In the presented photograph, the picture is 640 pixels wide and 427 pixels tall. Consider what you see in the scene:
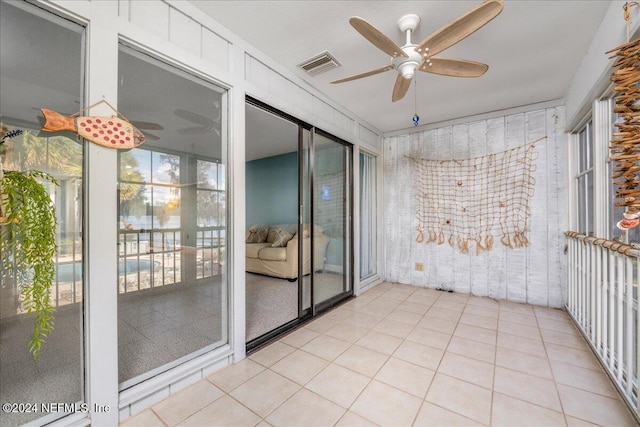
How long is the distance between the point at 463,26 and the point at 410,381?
2246mm

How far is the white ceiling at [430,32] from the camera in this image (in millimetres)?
1817

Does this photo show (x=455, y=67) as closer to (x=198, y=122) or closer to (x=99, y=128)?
(x=198, y=122)

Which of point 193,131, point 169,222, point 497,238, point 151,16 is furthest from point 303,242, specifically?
point 497,238

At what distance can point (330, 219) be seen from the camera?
11.1ft

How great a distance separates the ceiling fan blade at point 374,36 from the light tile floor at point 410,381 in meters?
2.21

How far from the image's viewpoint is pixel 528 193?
3432mm

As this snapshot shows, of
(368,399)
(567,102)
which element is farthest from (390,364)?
(567,102)

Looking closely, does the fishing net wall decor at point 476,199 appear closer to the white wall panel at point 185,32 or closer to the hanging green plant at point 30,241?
the white wall panel at point 185,32

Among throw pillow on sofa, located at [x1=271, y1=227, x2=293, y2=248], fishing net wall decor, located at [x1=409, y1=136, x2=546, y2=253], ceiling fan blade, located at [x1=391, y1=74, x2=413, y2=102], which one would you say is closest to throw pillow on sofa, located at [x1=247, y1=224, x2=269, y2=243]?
throw pillow on sofa, located at [x1=271, y1=227, x2=293, y2=248]

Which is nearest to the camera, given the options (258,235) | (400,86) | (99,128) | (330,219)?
(99,128)

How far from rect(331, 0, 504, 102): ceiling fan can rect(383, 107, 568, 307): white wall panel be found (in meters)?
2.17

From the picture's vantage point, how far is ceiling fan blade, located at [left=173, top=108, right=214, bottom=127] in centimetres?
188

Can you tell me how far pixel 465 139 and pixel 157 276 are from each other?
4114 mm

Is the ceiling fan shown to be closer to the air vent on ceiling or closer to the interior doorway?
the air vent on ceiling
